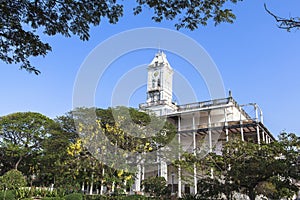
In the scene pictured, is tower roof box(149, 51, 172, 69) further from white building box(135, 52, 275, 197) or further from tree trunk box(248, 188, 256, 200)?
tree trunk box(248, 188, 256, 200)

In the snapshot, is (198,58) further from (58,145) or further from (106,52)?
(58,145)

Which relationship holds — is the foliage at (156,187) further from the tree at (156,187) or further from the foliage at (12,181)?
the foliage at (12,181)

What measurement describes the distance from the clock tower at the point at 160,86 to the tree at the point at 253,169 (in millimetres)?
11400

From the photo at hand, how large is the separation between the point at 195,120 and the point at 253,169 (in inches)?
513

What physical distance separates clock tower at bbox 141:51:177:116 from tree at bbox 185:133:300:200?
11.4 meters

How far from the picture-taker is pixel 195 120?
22.3m

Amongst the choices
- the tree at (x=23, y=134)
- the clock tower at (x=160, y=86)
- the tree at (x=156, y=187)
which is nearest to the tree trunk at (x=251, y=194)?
the tree at (x=156, y=187)

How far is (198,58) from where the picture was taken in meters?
8.97

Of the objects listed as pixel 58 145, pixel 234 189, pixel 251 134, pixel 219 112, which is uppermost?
pixel 219 112

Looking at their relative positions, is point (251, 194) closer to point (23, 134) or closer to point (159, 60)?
point (159, 60)

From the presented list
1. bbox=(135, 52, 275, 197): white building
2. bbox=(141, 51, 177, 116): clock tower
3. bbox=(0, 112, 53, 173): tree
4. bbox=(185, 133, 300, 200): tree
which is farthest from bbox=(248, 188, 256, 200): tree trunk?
bbox=(0, 112, 53, 173): tree

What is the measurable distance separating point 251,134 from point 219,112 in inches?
111

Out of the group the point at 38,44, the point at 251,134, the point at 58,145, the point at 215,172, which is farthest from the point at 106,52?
the point at 251,134

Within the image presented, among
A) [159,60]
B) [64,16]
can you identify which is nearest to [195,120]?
[159,60]
